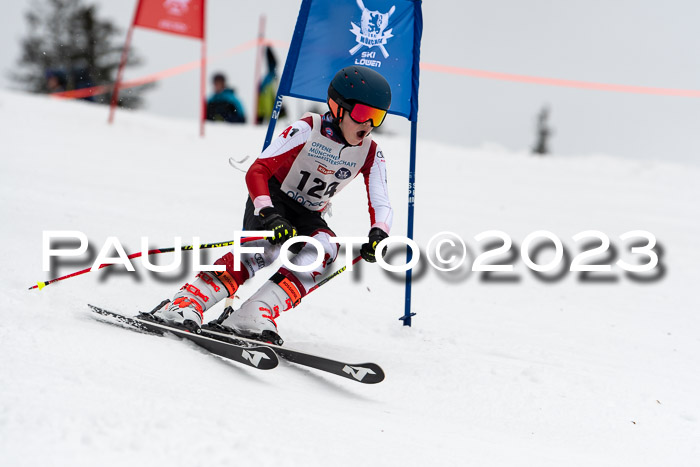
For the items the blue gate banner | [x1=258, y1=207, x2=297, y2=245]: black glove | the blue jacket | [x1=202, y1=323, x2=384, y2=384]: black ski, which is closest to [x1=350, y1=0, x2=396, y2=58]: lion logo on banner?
the blue gate banner

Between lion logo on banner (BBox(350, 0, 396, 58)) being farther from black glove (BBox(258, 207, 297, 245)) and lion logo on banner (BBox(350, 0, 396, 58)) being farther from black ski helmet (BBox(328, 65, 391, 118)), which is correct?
black glove (BBox(258, 207, 297, 245))

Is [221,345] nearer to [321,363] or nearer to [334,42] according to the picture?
[321,363]

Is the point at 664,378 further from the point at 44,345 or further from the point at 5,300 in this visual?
the point at 5,300

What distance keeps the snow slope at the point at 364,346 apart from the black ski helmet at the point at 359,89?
1401 millimetres

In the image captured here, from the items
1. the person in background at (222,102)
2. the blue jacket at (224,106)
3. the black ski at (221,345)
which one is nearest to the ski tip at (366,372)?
the black ski at (221,345)

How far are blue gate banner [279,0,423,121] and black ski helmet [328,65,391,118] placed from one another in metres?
1.00

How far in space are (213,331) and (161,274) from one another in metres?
1.85

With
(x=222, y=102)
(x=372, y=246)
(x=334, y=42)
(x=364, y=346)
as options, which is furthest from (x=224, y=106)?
(x=372, y=246)

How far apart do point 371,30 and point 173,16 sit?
7.43 m

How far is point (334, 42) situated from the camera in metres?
4.54

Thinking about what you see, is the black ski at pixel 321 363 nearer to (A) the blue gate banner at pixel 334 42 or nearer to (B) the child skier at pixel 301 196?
(B) the child skier at pixel 301 196

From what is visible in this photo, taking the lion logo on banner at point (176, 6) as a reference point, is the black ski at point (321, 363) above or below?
below

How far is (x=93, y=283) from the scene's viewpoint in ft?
14.8

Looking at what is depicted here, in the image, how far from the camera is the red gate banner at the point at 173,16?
1080cm
